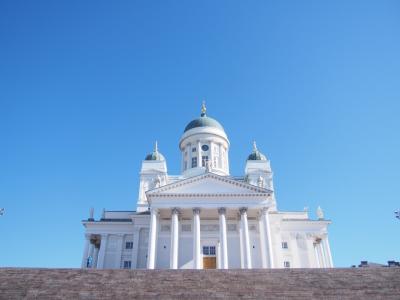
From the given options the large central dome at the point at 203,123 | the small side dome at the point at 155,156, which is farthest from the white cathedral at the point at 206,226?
the small side dome at the point at 155,156

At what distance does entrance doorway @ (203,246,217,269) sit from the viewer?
31652mm

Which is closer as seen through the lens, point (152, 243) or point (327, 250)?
point (152, 243)

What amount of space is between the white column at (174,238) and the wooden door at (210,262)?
3.80 m

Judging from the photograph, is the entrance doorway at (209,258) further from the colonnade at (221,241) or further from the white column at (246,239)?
the white column at (246,239)

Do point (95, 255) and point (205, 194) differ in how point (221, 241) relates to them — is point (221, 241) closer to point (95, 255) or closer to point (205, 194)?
point (205, 194)

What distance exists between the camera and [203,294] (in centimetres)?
1582

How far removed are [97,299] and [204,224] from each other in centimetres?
1882

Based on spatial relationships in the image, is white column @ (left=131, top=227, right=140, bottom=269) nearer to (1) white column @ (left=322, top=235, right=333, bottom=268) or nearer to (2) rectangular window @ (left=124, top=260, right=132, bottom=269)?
(2) rectangular window @ (left=124, top=260, right=132, bottom=269)

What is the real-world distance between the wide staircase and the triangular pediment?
12.1 m

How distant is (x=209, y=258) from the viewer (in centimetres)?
3200

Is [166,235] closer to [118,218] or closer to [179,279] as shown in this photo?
[118,218]

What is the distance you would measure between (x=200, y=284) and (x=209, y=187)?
14.9m

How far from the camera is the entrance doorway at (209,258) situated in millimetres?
31652

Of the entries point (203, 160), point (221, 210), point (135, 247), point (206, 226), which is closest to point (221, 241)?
point (221, 210)
